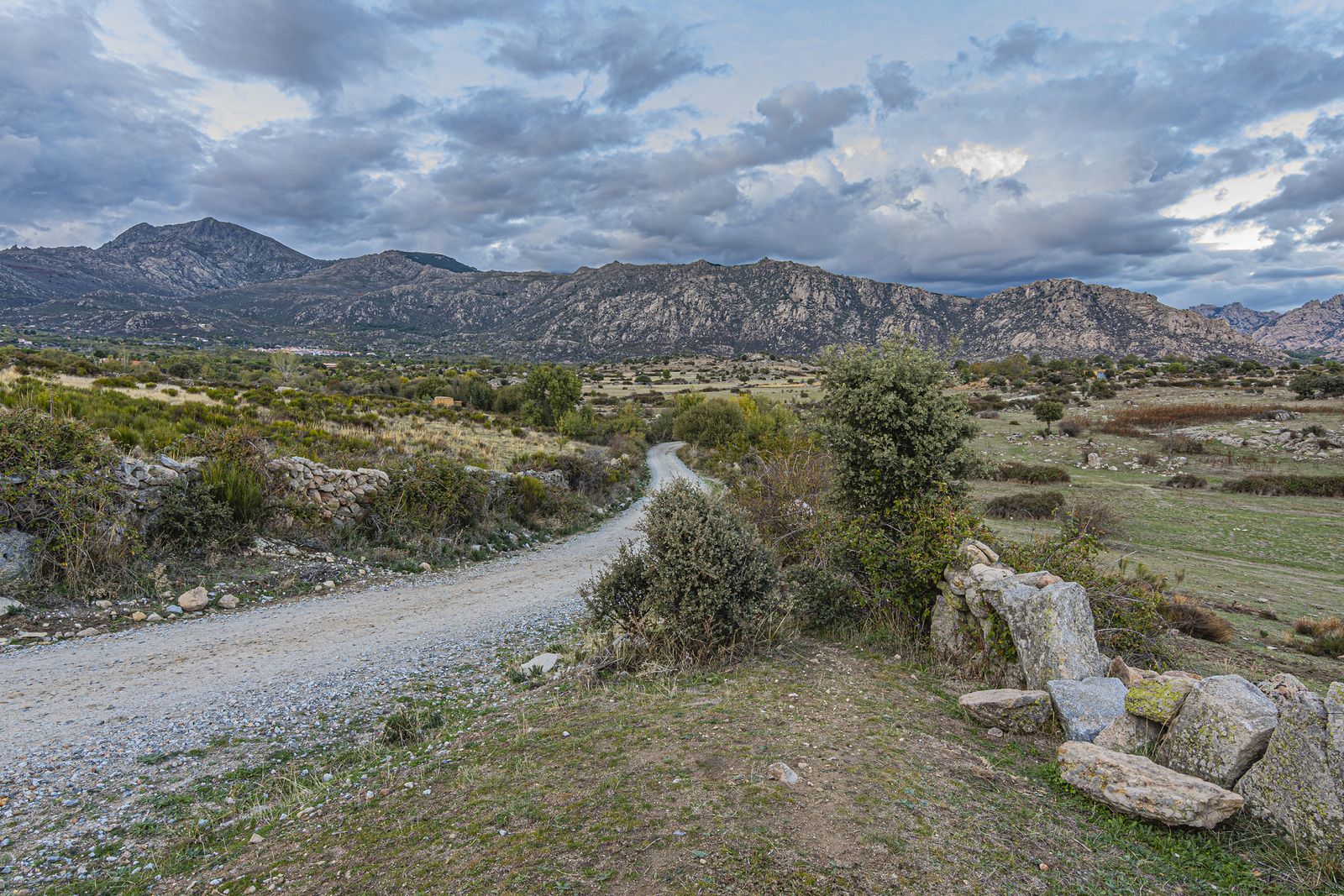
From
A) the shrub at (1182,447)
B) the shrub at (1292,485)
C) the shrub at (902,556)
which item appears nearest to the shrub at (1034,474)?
the shrub at (1292,485)

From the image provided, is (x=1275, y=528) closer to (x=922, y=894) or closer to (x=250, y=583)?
(x=922, y=894)

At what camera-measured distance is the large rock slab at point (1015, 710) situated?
16.6ft

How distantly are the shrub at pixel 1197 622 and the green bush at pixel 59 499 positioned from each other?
17.1 m

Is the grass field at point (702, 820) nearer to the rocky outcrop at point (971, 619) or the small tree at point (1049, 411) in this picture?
the rocky outcrop at point (971, 619)

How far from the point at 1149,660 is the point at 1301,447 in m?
31.1

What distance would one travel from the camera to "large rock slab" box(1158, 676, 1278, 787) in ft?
12.5

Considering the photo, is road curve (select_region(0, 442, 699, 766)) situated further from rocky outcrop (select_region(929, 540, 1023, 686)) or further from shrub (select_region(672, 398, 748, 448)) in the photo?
shrub (select_region(672, 398, 748, 448))

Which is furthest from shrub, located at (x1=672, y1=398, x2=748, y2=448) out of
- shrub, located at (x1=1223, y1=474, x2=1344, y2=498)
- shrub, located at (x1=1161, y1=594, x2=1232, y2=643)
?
shrub, located at (x1=1161, y1=594, x2=1232, y2=643)

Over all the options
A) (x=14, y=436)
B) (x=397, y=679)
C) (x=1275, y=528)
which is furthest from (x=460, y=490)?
(x=1275, y=528)

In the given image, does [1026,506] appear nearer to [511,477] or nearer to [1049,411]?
[511,477]

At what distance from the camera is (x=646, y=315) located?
471 ft

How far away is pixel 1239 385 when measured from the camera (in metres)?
44.3

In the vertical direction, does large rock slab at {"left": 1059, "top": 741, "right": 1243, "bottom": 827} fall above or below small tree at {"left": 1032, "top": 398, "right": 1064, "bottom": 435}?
below

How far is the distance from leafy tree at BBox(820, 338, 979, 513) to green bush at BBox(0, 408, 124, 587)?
40.1 feet
